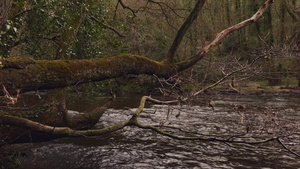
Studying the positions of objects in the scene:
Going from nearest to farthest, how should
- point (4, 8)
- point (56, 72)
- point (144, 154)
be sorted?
1. point (4, 8)
2. point (56, 72)
3. point (144, 154)

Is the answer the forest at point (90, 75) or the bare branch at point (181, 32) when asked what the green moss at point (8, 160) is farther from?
the bare branch at point (181, 32)

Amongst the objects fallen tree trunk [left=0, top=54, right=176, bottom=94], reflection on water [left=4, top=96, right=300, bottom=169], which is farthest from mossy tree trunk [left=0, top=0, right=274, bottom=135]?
reflection on water [left=4, top=96, right=300, bottom=169]

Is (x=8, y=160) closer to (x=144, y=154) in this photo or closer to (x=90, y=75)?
(x=90, y=75)

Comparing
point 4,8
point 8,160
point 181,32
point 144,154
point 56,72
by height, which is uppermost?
point 181,32

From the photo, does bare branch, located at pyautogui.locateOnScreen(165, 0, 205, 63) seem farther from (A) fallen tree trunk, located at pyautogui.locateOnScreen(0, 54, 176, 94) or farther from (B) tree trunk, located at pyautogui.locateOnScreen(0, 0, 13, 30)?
(B) tree trunk, located at pyautogui.locateOnScreen(0, 0, 13, 30)

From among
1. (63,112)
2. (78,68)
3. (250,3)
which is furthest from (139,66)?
(250,3)

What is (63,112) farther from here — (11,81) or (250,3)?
(250,3)

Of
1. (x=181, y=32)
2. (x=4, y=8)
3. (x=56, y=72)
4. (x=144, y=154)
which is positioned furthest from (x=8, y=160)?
(x=181, y=32)

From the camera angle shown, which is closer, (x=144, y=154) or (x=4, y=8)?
(x=4, y=8)

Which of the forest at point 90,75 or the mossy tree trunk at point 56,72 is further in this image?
the forest at point 90,75

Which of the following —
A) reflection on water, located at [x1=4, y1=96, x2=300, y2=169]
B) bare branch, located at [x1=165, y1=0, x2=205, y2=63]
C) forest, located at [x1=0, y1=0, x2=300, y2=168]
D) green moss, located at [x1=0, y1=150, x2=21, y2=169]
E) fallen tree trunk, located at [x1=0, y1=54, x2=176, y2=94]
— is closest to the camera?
fallen tree trunk, located at [x1=0, y1=54, x2=176, y2=94]

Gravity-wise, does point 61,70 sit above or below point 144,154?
above

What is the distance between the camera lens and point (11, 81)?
476 centimetres

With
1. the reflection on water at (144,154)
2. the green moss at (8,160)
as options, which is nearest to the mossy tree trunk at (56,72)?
the green moss at (8,160)
